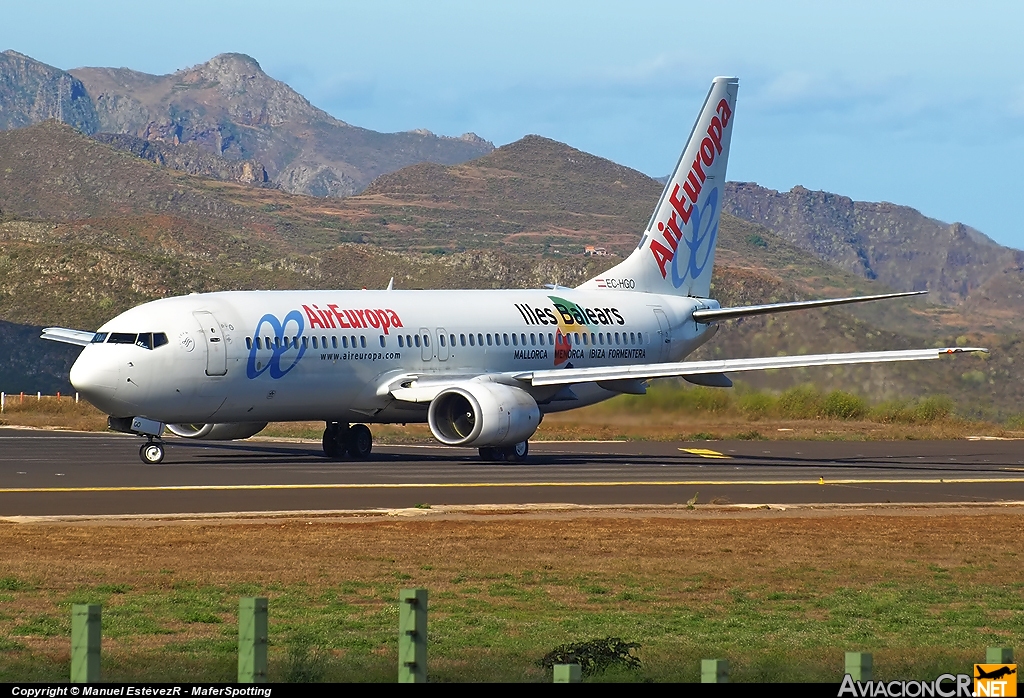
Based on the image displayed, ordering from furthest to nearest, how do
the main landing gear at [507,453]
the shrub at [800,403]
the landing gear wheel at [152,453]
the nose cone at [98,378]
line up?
1. the shrub at [800,403]
2. the main landing gear at [507,453]
3. the landing gear wheel at [152,453]
4. the nose cone at [98,378]

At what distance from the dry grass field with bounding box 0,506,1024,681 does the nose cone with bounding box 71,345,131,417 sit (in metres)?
12.0

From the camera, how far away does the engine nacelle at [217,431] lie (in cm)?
3972

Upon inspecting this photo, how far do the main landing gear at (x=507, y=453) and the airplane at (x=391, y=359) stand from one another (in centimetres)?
4

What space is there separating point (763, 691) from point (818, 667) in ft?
19.1

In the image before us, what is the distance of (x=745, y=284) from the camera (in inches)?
5827

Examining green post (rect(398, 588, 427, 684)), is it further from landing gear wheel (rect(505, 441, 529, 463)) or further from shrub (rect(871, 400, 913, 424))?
shrub (rect(871, 400, 913, 424))

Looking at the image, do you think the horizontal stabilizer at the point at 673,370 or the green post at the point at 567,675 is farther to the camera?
the horizontal stabilizer at the point at 673,370

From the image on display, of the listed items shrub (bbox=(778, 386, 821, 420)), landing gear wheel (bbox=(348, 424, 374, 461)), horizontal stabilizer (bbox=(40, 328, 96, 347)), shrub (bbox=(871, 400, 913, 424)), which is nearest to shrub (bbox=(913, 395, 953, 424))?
shrub (bbox=(871, 400, 913, 424))

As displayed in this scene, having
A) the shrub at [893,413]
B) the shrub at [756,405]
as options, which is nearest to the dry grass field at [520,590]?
the shrub at [756,405]

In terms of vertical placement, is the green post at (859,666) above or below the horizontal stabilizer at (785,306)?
below

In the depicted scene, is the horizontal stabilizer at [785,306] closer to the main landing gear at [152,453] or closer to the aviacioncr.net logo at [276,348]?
the aviacioncr.net logo at [276,348]

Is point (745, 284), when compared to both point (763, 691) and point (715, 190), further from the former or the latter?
point (763, 691)

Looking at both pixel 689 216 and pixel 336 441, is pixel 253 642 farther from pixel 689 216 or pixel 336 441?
pixel 689 216

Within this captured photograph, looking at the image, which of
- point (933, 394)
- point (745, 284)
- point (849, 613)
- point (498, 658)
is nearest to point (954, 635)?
point (849, 613)
